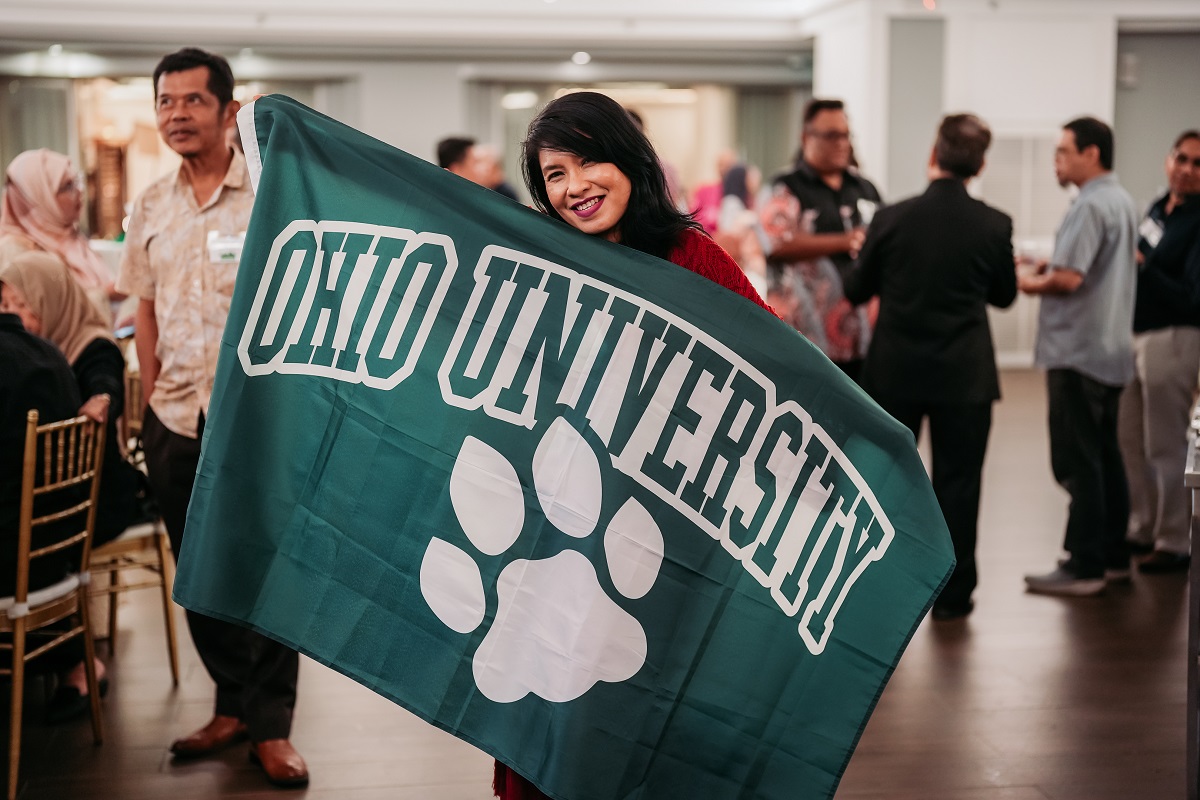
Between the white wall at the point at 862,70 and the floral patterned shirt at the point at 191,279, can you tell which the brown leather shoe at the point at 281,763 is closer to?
the floral patterned shirt at the point at 191,279

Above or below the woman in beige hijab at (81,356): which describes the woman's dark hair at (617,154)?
above

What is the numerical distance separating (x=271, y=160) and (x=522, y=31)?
10.4m

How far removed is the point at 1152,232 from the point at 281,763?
12.3 ft

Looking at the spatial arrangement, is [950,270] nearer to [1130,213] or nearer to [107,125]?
[1130,213]

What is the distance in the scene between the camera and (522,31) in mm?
11891


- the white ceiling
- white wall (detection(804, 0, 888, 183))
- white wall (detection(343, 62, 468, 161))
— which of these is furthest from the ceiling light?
white wall (detection(804, 0, 888, 183))

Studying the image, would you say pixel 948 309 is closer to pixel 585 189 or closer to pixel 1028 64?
pixel 585 189

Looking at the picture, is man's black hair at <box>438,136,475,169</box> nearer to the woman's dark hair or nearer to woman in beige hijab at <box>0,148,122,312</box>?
woman in beige hijab at <box>0,148,122,312</box>

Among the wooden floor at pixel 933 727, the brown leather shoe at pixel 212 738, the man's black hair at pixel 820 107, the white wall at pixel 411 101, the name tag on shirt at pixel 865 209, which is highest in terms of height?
the white wall at pixel 411 101

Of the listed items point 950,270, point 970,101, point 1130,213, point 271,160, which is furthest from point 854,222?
point 970,101

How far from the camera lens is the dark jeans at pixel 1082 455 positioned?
171 inches

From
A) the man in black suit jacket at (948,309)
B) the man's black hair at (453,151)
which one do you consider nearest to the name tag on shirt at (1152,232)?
the man in black suit jacket at (948,309)

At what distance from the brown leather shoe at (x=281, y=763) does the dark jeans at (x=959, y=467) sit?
219 centimetres

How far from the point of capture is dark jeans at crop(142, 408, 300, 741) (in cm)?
280
